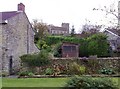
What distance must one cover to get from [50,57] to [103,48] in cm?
1344

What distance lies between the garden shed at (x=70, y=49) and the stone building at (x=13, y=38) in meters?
6.18

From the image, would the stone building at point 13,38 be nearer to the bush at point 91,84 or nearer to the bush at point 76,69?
the bush at point 76,69

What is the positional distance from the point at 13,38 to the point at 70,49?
12025 millimetres

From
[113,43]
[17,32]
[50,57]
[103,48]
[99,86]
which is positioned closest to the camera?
[99,86]

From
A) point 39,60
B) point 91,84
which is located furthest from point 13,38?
point 91,84

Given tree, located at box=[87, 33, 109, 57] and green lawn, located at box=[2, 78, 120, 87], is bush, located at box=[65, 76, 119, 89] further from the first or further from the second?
tree, located at box=[87, 33, 109, 57]

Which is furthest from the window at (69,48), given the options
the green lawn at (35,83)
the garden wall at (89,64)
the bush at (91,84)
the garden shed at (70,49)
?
the bush at (91,84)

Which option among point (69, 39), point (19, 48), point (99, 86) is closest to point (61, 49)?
point (69, 39)

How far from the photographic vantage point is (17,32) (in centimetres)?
3083

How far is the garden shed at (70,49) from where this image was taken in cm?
3934

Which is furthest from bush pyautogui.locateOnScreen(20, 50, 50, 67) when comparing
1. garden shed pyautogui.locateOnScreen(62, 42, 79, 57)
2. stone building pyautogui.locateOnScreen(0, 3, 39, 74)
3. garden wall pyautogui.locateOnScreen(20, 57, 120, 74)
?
garden shed pyautogui.locateOnScreen(62, 42, 79, 57)

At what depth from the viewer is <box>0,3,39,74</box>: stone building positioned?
90.5ft

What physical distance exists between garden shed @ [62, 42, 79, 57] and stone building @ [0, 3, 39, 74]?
6.18 m

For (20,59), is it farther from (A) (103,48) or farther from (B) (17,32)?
(A) (103,48)
